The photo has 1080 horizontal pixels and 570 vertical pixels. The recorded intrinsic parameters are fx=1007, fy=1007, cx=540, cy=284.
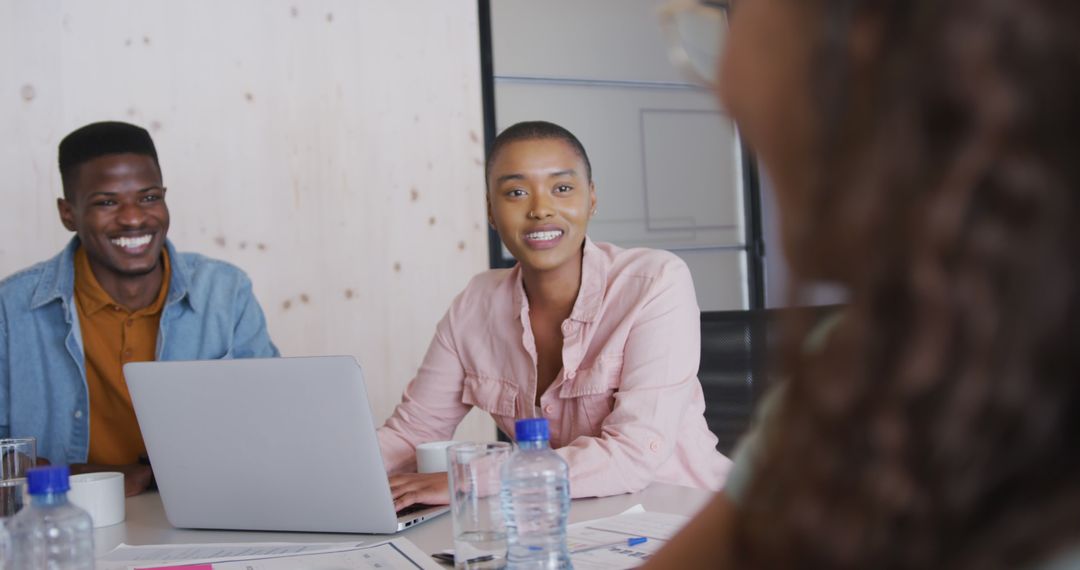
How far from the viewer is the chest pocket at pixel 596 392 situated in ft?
5.92

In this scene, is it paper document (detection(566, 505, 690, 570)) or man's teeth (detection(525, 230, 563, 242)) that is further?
man's teeth (detection(525, 230, 563, 242))

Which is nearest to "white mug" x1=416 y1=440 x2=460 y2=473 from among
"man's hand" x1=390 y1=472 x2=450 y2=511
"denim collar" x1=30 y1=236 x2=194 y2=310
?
"man's hand" x1=390 y1=472 x2=450 y2=511

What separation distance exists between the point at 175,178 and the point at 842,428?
3.08 meters

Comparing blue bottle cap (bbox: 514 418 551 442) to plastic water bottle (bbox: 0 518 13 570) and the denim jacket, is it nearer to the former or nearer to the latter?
plastic water bottle (bbox: 0 518 13 570)

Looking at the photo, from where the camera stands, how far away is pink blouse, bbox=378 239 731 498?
1.62 metres

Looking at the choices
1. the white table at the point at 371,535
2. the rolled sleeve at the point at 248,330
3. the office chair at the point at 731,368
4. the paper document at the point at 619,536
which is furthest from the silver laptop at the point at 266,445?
the rolled sleeve at the point at 248,330

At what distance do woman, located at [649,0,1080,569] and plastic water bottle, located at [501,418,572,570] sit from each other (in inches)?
27.2

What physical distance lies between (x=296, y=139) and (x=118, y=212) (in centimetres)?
110

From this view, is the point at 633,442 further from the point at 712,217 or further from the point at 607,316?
the point at 712,217

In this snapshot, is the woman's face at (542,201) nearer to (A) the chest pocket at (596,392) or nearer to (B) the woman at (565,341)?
(B) the woman at (565,341)

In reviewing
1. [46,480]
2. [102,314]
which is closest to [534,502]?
[46,480]

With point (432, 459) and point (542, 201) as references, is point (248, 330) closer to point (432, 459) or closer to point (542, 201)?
point (542, 201)

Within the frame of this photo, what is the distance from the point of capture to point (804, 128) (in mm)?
406

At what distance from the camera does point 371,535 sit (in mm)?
1321
